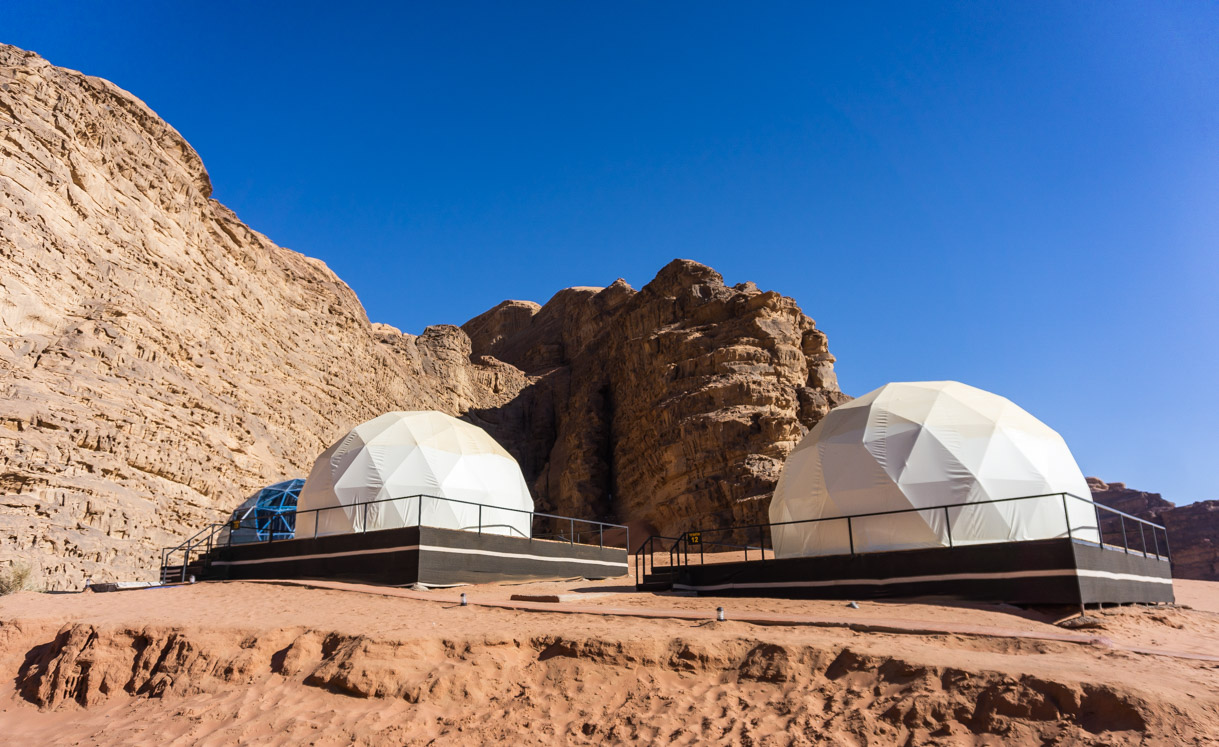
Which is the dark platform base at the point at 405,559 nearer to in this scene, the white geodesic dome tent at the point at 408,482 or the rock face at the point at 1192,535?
the white geodesic dome tent at the point at 408,482

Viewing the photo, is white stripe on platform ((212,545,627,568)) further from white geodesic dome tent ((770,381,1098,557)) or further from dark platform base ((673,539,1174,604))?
white geodesic dome tent ((770,381,1098,557))

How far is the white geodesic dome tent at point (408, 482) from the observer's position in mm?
21266

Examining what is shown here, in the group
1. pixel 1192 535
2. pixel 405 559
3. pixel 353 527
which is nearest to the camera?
pixel 405 559

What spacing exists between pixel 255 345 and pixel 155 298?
21.0ft

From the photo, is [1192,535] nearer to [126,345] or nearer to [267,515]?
[267,515]

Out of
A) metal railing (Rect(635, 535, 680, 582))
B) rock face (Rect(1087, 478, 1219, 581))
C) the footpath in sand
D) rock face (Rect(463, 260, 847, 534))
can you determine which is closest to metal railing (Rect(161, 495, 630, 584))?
metal railing (Rect(635, 535, 680, 582))

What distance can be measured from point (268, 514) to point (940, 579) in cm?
2431

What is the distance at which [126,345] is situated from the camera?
26141 millimetres

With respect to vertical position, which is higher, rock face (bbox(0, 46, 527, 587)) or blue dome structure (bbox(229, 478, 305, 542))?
rock face (bbox(0, 46, 527, 587))

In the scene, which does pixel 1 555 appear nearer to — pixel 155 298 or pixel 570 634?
pixel 155 298

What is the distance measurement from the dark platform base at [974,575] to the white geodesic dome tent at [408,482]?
780 cm

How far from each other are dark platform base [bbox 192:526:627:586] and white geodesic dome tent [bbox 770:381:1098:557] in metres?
7.77

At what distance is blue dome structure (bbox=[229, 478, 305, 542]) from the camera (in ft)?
87.7

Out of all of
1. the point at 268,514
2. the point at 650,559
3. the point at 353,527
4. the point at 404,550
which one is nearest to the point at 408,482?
the point at 353,527
